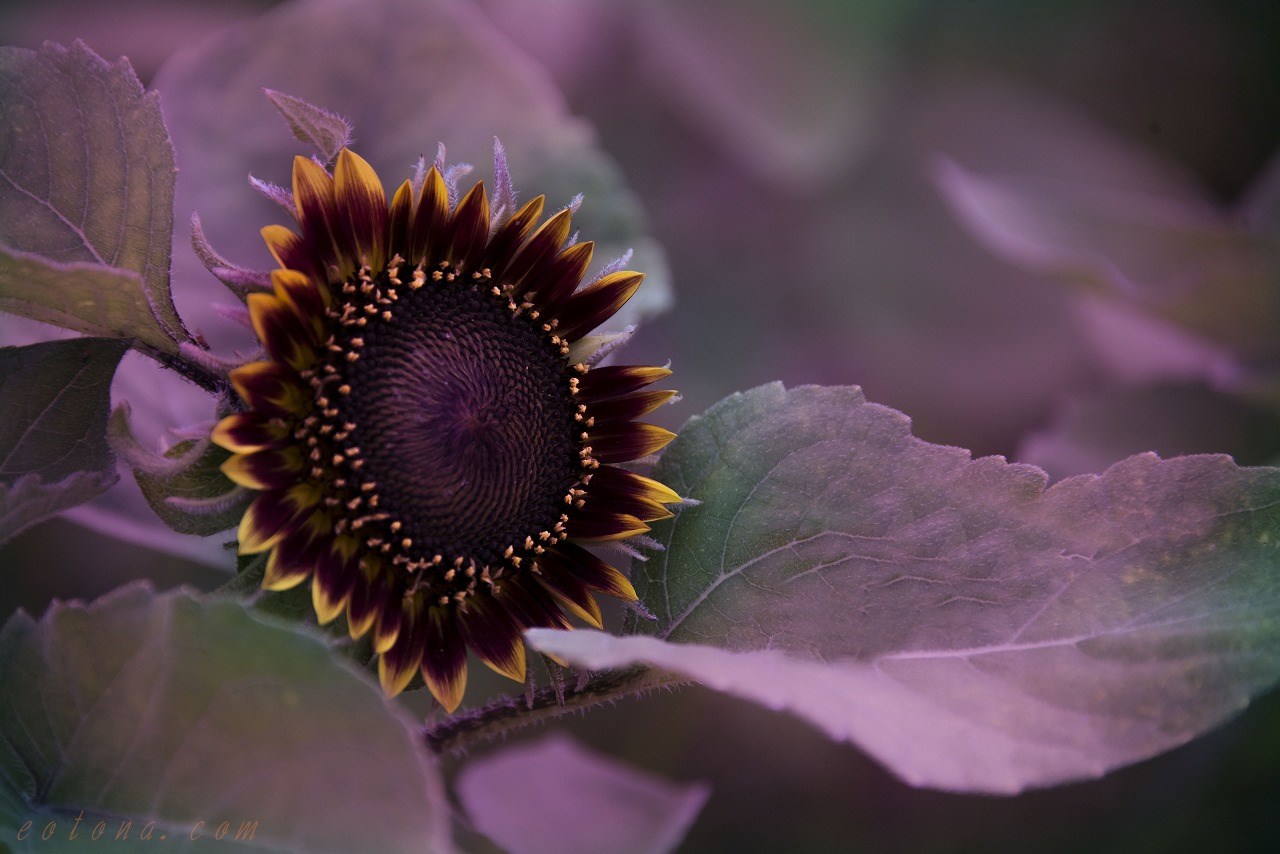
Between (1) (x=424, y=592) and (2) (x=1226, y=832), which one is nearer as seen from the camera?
(1) (x=424, y=592)

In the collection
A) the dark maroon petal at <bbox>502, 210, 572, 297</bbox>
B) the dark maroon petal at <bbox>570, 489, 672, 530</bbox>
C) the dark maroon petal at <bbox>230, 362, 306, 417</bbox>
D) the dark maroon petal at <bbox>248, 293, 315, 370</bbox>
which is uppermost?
the dark maroon petal at <bbox>502, 210, 572, 297</bbox>

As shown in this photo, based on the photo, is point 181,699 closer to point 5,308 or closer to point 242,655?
point 242,655

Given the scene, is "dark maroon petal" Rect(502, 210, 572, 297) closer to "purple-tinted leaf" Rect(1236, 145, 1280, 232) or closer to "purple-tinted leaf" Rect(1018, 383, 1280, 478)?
"purple-tinted leaf" Rect(1018, 383, 1280, 478)

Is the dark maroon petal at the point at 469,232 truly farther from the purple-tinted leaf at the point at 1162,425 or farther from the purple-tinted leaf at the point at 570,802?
the purple-tinted leaf at the point at 1162,425

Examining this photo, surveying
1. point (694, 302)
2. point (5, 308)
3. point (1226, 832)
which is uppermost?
point (5, 308)

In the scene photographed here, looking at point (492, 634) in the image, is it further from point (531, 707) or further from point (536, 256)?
point (536, 256)

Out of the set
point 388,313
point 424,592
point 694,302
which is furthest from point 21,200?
point 694,302

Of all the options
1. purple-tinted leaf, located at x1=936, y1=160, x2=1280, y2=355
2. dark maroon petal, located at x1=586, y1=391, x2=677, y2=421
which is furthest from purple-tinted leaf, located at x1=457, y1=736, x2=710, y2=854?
purple-tinted leaf, located at x1=936, y1=160, x2=1280, y2=355

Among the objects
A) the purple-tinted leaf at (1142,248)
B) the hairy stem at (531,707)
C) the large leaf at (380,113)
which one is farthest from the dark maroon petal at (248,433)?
the purple-tinted leaf at (1142,248)
